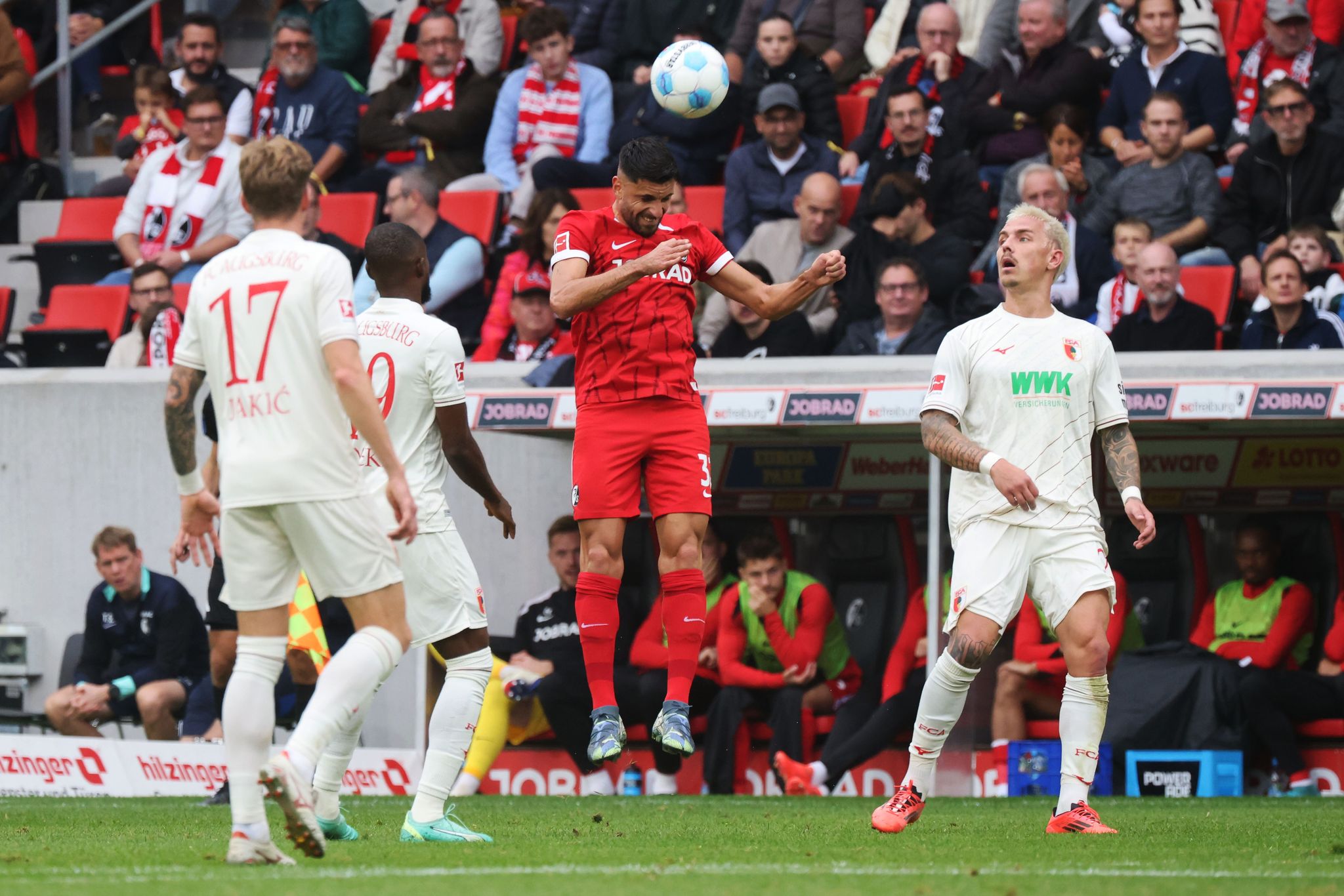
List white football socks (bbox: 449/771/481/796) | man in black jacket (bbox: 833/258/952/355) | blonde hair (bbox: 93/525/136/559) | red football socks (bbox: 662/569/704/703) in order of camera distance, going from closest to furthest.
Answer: red football socks (bbox: 662/569/704/703)
white football socks (bbox: 449/771/481/796)
man in black jacket (bbox: 833/258/952/355)
blonde hair (bbox: 93/525/136/559)

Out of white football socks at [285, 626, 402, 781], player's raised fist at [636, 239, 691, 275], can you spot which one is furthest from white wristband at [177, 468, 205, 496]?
player's raised fist at [636, 239, 691, 275]

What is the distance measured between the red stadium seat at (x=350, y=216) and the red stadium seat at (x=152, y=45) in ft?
14.5

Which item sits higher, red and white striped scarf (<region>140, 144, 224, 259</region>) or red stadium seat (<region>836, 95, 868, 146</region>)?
red stadium seat (<region>836, 95, 868, 146</region>)

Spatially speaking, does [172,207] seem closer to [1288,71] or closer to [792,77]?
[792,77]

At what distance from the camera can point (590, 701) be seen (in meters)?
11.1

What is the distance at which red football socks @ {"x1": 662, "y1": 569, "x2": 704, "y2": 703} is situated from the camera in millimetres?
7422

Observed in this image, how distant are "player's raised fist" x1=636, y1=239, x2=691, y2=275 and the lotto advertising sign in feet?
16.5

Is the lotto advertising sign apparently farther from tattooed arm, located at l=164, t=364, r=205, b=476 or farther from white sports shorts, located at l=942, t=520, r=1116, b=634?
tattooed arm, located at l=164, t=364, r=205, b=476

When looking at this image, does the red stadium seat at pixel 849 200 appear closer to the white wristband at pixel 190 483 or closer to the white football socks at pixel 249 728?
the white wristband at pixel 190 483

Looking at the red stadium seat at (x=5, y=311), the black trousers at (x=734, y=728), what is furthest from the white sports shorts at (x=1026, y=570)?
the red stadium seat at (x=5, y=311)

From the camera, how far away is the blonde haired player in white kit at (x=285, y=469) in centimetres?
522

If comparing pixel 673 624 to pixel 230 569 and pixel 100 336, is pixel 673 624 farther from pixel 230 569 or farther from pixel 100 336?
pixel 100 336

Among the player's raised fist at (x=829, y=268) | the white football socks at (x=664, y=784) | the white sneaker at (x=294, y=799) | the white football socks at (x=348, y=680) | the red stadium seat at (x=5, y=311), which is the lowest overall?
the white football socks at (x=664, y=784)

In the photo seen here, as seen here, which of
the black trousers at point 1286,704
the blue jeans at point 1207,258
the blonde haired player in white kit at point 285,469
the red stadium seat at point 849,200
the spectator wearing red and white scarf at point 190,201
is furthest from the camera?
the spectator wearing red and white scarf at point 190,201
